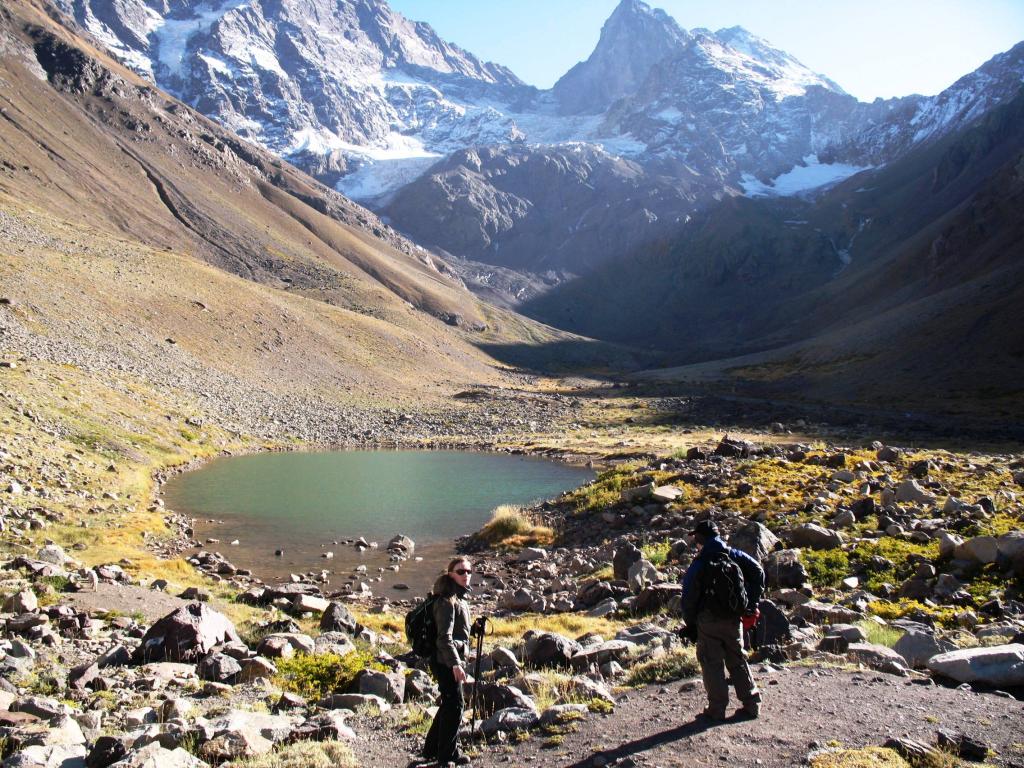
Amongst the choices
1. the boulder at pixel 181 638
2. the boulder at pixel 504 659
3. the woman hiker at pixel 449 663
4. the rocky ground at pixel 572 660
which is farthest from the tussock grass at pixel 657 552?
the woman hiker at pixel 449 663

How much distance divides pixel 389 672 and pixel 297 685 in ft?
4.63

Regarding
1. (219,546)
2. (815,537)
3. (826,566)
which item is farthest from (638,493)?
(219,546)

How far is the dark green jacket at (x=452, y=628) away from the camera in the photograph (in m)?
8.05

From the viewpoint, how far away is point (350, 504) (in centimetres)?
3353

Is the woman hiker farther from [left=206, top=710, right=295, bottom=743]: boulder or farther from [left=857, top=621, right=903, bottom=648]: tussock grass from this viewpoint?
[left=857, top=621, right=903, bottom=648]: tussock grass

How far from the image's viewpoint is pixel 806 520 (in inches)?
794

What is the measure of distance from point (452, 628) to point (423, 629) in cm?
34

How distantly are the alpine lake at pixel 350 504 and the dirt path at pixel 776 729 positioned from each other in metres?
12.0

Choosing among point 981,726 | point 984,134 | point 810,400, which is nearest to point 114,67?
point 810,400

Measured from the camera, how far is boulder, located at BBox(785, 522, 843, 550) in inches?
685

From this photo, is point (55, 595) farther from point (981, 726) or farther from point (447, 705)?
point (981, 726)

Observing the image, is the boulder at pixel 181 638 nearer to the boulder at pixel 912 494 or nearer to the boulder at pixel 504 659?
the boulder at pixel 504 659

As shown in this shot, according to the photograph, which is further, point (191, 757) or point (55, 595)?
point (55, 595)

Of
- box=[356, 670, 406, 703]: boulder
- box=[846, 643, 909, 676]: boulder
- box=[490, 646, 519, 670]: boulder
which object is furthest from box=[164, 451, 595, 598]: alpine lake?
box=[846, 643, 909, 676]: boulder
